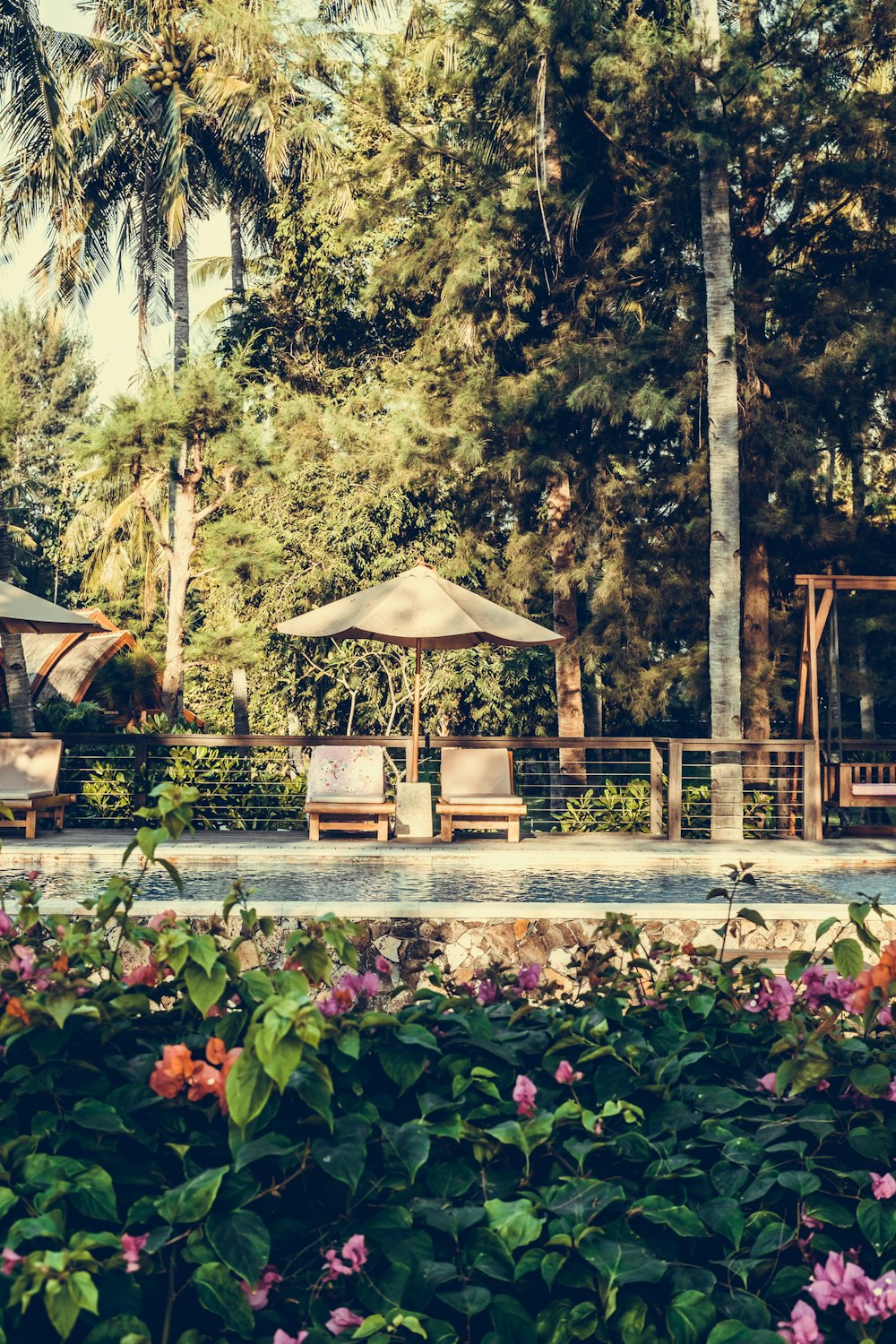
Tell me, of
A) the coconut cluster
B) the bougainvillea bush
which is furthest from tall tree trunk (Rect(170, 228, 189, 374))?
the bougainvillea bush

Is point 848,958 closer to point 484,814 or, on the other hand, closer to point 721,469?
point 484,814

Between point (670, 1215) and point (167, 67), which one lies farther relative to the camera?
point (167, 67)

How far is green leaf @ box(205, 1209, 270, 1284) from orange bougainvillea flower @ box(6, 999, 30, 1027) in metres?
0.47

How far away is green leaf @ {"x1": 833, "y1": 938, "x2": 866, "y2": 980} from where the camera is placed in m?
2.39

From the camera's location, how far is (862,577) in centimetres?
1259

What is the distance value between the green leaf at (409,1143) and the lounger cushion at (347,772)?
10.2 metres

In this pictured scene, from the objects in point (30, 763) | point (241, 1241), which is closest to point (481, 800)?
point (30, 763)

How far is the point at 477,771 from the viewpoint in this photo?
12547mm

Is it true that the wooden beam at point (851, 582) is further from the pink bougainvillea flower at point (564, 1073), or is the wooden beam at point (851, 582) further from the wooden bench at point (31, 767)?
the pink bougainvillea flower at point (564, 1073)

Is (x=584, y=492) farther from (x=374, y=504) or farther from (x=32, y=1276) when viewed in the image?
(x=32, y=1276)

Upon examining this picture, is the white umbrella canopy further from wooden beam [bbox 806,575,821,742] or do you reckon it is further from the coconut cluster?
the coconut cluster

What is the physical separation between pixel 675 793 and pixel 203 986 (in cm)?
1078

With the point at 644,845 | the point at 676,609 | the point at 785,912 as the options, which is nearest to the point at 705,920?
the point at 785,912

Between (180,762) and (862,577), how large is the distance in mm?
7412
